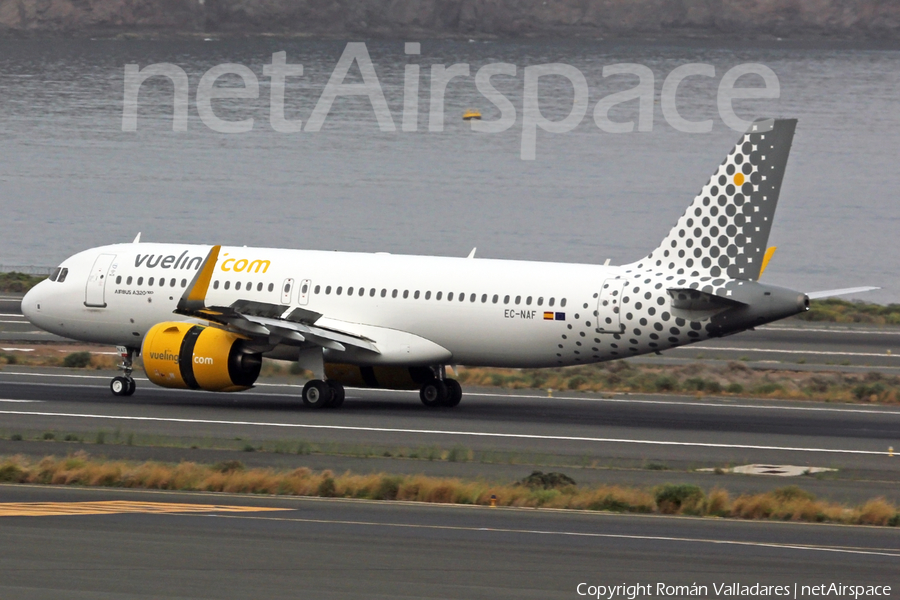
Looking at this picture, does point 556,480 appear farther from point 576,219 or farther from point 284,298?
point 576,219

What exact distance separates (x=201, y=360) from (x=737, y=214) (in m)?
13.3

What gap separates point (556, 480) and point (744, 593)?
9684 millimetres

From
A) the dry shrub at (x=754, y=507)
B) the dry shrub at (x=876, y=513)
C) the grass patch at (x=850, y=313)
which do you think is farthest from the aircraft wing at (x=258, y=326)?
the grass patch at (x=850, y=313)

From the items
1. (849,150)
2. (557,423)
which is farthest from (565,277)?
(849,150)

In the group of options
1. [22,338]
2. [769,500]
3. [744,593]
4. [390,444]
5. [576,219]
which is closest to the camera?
[744,593]

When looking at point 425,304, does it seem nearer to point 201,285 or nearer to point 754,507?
point 201,285

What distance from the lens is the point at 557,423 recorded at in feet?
117

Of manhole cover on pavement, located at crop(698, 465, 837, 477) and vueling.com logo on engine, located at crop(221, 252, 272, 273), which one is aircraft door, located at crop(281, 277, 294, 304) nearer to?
vueling.com logo on engine, located at crop(221, 252, 272, 273)

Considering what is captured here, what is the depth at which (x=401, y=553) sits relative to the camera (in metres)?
18.3

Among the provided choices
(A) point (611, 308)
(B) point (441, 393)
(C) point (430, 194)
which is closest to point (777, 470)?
(A) point (611, 308)

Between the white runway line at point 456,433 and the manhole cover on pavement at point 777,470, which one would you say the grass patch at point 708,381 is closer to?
the white runway line at point 456,433

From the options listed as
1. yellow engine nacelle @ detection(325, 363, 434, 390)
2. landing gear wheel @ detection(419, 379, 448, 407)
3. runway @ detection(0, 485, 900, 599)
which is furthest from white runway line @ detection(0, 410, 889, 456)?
runway @ detection(0, 485, 900, 599)

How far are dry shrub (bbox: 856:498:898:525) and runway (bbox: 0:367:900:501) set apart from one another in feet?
7.98

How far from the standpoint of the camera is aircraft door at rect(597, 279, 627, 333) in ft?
115
